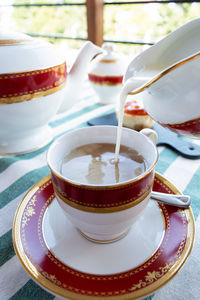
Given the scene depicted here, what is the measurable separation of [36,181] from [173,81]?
29 cm

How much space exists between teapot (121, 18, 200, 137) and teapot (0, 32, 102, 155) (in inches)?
5.9

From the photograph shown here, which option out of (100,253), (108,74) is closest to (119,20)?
(108,74)

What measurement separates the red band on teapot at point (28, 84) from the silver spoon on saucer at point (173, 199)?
268 millimetres

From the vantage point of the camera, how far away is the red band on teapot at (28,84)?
42 cm

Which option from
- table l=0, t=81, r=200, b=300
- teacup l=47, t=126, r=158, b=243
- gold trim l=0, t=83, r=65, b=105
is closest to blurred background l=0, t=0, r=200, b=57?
table l=0, t=81, r=200, b=300

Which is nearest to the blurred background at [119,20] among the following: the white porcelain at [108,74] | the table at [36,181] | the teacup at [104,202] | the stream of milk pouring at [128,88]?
the white porcelain at [108,74]

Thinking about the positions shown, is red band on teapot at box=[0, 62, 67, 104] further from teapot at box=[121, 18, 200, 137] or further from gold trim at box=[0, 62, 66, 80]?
teapot at box=[121, 18, 200, 137]

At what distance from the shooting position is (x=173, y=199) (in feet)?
1.18

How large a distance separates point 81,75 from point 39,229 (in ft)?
1.28

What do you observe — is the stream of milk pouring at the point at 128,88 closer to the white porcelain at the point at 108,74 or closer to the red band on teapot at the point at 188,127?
the red band on teapot at the point at 188,127

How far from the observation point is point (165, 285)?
10.3 inches

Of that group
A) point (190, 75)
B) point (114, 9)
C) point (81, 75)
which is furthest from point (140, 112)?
point (114, 9)

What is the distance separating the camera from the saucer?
0.26 metres

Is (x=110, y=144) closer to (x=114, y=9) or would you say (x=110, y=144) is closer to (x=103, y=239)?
(x=103, y=239)
